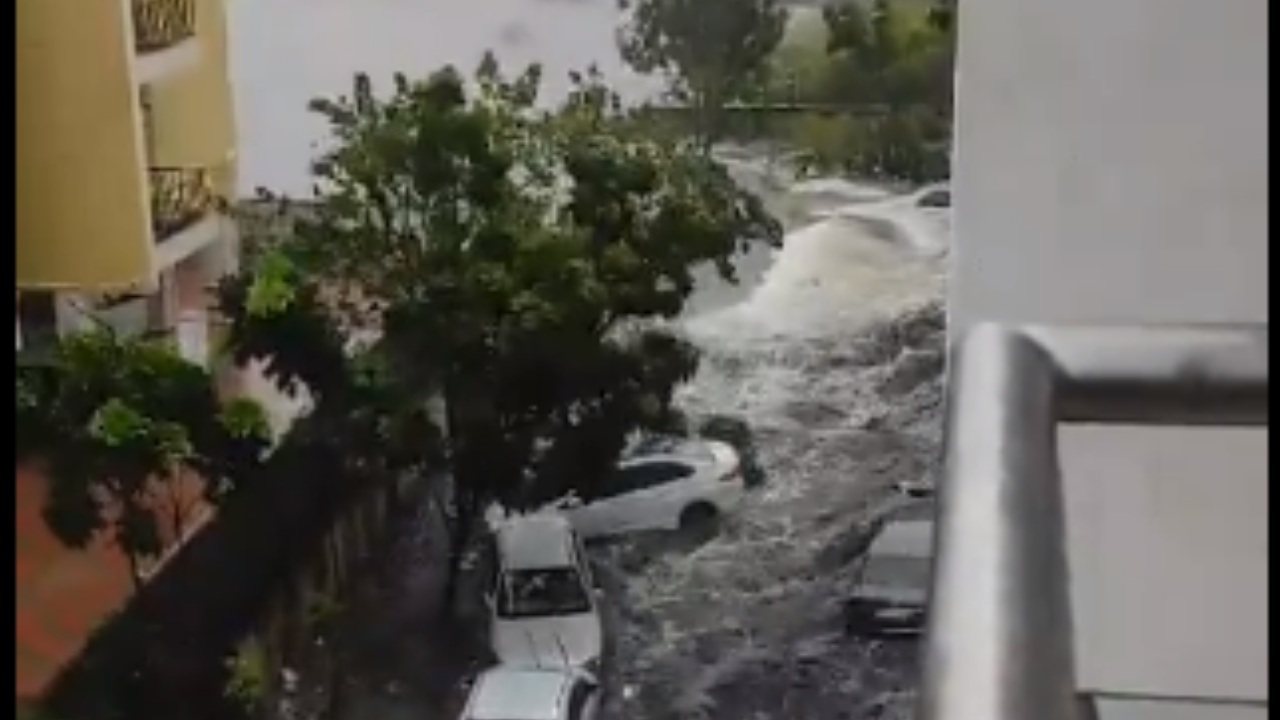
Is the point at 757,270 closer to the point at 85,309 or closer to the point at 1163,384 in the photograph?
the point at 85,309

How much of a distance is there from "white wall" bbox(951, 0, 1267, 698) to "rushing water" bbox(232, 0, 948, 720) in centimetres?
9

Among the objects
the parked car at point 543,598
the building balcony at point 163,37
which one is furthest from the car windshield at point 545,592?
the building balcony at point 163,37

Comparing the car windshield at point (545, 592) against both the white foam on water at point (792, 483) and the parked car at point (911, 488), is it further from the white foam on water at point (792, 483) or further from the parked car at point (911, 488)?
the parked car at point (911, 488)

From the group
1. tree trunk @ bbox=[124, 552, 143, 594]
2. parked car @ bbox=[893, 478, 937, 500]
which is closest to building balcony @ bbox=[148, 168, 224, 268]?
tree trunk @ bbox=[124, 552, 143, 594]

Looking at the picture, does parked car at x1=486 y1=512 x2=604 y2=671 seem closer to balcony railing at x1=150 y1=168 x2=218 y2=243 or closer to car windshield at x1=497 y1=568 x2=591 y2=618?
car windshield at x1=497 y1=568 x2=591 y2=618

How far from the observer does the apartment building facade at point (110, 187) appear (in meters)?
1.26

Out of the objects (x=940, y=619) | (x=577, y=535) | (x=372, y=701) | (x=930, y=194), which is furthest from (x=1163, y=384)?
(x=372, y=701)

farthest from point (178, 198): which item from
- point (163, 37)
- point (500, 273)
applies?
point (500, 273)

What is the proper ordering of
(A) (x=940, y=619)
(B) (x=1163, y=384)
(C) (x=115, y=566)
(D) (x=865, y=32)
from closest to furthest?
1. (A) (x=940, y=619)
2. (B) (x=1163, y=384)
3. (D) (x=865, y=32)
4. (C) (x=115, y=566)

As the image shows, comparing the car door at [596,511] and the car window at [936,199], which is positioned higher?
the car window at [936,199]

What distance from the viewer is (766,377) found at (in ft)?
4.13

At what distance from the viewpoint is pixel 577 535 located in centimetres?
129

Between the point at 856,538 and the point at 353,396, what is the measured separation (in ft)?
1.28

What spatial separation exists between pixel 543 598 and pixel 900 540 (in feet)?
0.88
